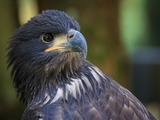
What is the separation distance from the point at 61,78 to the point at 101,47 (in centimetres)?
504

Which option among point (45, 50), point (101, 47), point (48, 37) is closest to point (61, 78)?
point (45, 50)

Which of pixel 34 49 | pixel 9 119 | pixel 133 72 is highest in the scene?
pixel 34 49

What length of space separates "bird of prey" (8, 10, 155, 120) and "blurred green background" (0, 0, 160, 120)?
15.3ft

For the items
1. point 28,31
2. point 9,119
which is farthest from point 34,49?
point 9,119

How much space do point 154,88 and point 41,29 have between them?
6.14 metres

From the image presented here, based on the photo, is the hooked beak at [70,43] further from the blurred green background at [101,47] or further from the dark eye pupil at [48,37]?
the blurred green background at [101,47]

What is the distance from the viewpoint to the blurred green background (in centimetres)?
1114

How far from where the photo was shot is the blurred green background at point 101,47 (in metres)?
11.1

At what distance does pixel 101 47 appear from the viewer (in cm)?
1134

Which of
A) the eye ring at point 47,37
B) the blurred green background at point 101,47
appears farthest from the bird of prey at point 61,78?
the blurred green background at point 101,47

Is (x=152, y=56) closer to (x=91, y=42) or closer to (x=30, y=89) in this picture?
(x=91, y=42)

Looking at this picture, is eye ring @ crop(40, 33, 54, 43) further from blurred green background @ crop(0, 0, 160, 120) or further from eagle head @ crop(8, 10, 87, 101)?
blurred green background @ crop(0, 0, 160, 120)

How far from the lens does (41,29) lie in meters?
6.25

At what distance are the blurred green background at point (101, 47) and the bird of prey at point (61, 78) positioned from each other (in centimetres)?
467
